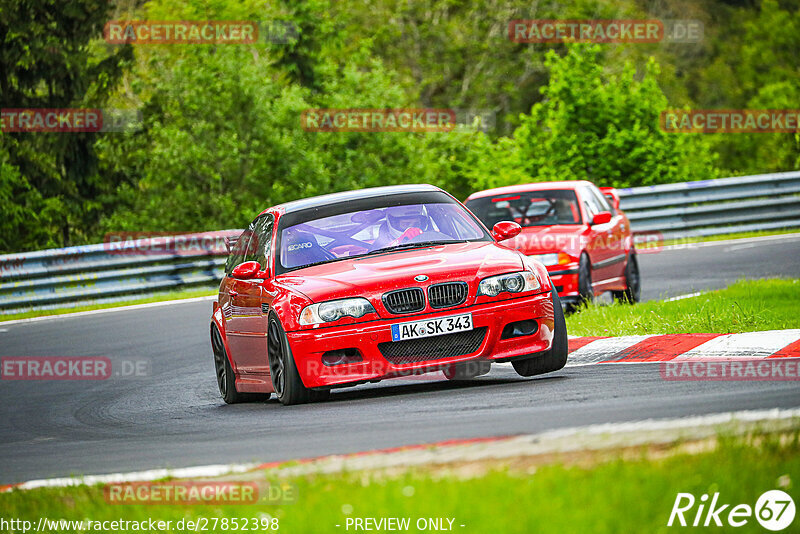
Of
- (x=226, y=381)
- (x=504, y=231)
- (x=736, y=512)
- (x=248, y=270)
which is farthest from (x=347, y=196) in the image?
(x=736, y=512)

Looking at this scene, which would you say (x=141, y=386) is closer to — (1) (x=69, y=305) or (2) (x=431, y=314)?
(2) (x=431, y=314)

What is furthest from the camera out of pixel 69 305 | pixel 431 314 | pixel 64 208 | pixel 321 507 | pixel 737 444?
pixel 64 208

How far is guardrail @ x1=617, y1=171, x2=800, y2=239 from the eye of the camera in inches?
963

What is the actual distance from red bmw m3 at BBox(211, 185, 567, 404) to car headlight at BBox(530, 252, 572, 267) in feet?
15.1

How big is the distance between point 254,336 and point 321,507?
17.3 ft

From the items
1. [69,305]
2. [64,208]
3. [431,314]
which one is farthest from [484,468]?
[64,208]

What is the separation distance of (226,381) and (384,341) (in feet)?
7.45

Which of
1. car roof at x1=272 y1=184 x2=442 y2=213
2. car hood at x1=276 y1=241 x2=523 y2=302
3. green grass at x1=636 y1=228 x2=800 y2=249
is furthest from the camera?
green grass at x1=636 y1=228 x2=800 y2=249

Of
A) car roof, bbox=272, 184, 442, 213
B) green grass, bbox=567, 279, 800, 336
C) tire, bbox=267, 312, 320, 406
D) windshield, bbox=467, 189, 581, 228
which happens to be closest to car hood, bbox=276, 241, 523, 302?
tire, bbox=267, 312, 320, 406

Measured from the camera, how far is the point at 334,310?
28.5 ft

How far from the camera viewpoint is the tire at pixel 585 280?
14633mm

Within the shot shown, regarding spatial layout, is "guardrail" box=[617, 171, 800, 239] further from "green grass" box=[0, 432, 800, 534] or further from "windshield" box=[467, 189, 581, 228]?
"green grass" box=[0, 432, 800, 534]

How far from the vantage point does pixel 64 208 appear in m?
39.9

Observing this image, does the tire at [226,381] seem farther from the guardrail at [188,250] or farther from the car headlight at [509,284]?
the guardrail at [188,250]
